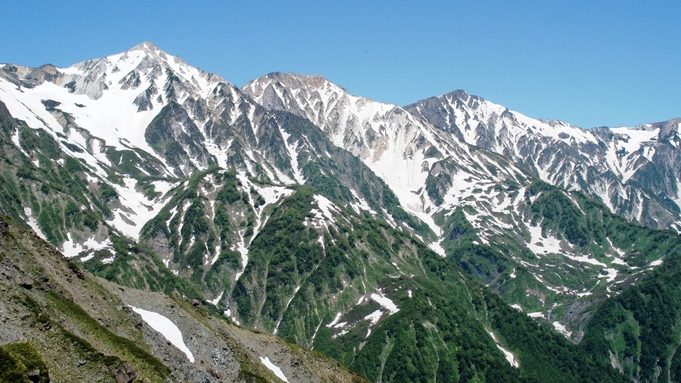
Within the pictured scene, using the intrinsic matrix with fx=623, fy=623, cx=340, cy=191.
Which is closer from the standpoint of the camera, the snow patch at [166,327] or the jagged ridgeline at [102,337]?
the jagged ridgeline at [102,337]

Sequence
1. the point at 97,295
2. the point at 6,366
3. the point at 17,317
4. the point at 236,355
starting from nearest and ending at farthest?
1. the point at 6,366
2. the point at 17,317
3. the point at 97,295
4. the point at 236,355

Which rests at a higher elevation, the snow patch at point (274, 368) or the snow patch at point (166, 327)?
the snow patch at point (166, 327)

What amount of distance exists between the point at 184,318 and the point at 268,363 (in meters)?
21.6

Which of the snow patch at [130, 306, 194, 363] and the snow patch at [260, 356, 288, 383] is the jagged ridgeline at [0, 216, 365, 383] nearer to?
the snow patch at [130, 306, 194, 363]

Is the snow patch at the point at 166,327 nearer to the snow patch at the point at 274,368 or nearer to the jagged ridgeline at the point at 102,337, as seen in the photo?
the jagged ridgeline at the point at 102,337

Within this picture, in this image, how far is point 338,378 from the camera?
13312cm

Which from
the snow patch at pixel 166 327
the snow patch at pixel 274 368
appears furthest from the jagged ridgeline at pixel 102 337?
the snow patch at pixel 274 368

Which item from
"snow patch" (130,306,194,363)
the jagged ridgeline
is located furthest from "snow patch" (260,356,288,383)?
"snow patch" (130,306,194,363)

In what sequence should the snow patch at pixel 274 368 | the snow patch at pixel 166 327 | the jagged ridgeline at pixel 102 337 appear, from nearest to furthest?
the jagged ridgeline at pixel 102 337 → the snow patch at pixel 166 327 → the snow patch at pixel 274 368

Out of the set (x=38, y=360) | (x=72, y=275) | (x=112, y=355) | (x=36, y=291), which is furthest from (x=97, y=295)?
(x=38, y=360)

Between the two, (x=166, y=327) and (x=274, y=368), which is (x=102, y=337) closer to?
(x=166, y=327)

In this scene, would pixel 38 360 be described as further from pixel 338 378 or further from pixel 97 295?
pixel 338 378

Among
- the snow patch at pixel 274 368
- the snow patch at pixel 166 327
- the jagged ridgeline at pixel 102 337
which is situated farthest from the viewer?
the snow patch at pixel 274 368

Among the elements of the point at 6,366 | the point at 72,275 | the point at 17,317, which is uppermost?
the point at 72,275
